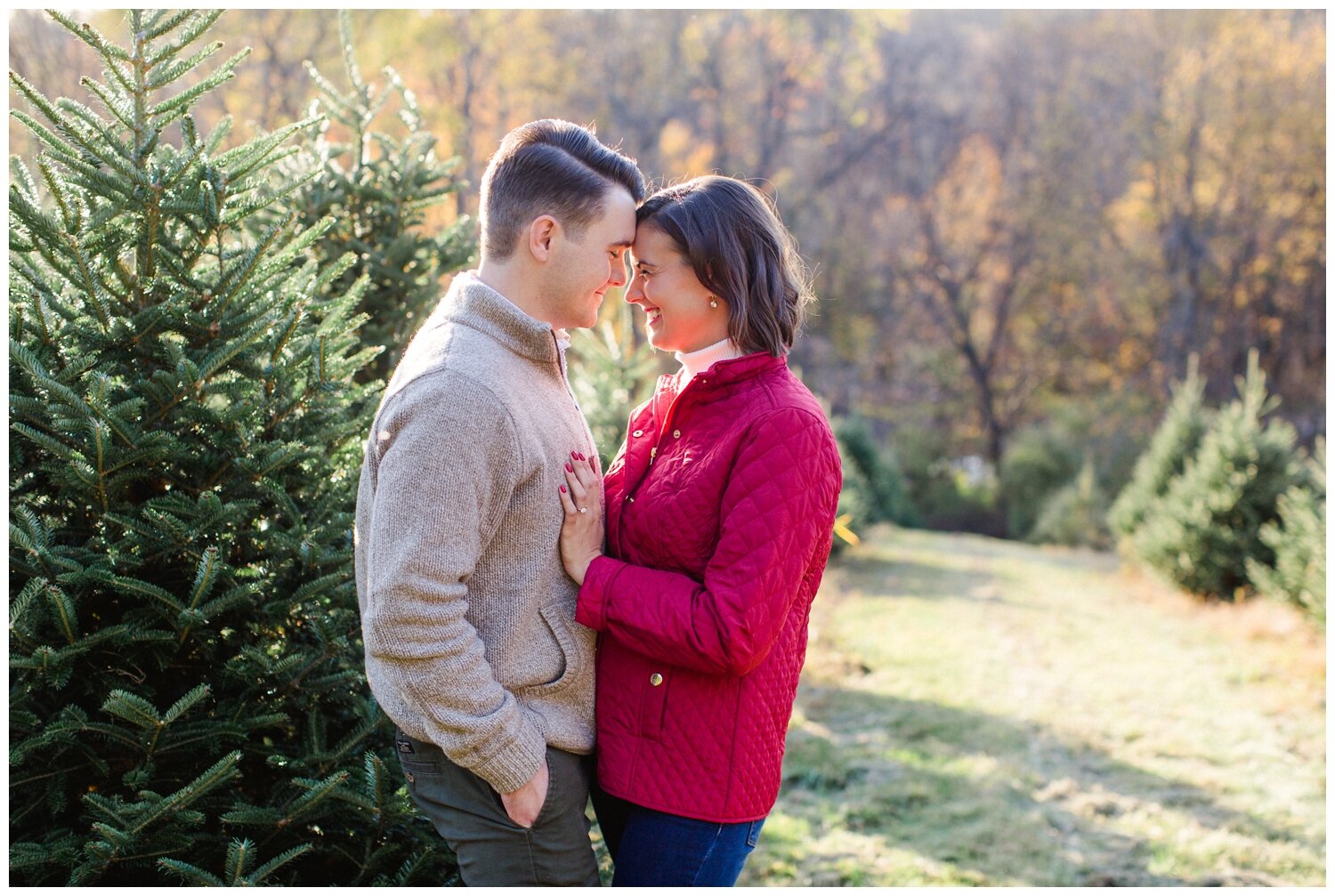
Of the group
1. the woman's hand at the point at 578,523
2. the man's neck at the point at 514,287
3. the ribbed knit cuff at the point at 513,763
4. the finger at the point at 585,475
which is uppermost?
the man's neck at the point at 514,287

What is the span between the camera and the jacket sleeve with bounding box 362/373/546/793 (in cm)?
182

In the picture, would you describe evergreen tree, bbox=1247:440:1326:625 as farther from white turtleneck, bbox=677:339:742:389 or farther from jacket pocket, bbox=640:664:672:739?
jacket pocket, bbox=640:664:672:739

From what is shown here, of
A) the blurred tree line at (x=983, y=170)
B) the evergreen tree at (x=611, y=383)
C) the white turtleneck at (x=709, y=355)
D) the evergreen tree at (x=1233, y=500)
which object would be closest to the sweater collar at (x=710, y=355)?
the white turtleneck at (x=709, y=355)

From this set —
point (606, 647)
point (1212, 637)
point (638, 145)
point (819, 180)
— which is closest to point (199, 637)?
point (606, 647)

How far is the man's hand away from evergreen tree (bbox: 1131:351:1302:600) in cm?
1037

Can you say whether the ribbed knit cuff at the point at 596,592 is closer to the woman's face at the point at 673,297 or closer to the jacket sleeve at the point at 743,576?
the jacket sleeve at the point at 743,576

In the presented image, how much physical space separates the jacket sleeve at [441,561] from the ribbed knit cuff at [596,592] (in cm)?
23

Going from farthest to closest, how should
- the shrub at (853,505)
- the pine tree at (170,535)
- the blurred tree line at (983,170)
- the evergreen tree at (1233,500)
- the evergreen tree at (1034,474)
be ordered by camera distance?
the evergreen tree at (1034,474) < the blurred tree line at (983,170) < the shrub at (853,505) < the evergreen tree at (1233,500) < the pine tree at (170,535)

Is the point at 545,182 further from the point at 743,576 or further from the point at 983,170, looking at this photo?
the point at 983,170

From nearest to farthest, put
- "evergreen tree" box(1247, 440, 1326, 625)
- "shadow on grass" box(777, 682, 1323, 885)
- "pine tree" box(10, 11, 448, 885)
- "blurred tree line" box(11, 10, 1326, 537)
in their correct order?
"pine tree" box(10, 11, 448, 885)
"shadow on grass" box(777, 682, 1323, 885)
"evergreen tree" box(1247, 440, 1326, 625)
"blurred tree line" box(11, 10, 1326, 537)

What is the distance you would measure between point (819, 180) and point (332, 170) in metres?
26.5

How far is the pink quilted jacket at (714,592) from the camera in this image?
6.42 feet

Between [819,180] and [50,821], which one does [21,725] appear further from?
[819,180]

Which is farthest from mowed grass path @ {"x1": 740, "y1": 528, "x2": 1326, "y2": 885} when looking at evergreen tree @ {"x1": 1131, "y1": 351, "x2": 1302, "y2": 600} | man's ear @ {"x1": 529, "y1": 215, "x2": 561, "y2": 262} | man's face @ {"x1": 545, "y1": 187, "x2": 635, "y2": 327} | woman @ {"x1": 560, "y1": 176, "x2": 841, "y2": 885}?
man's ear @ {"x1": 529, "y1": 215, "x2": 561, "y2": 262}
